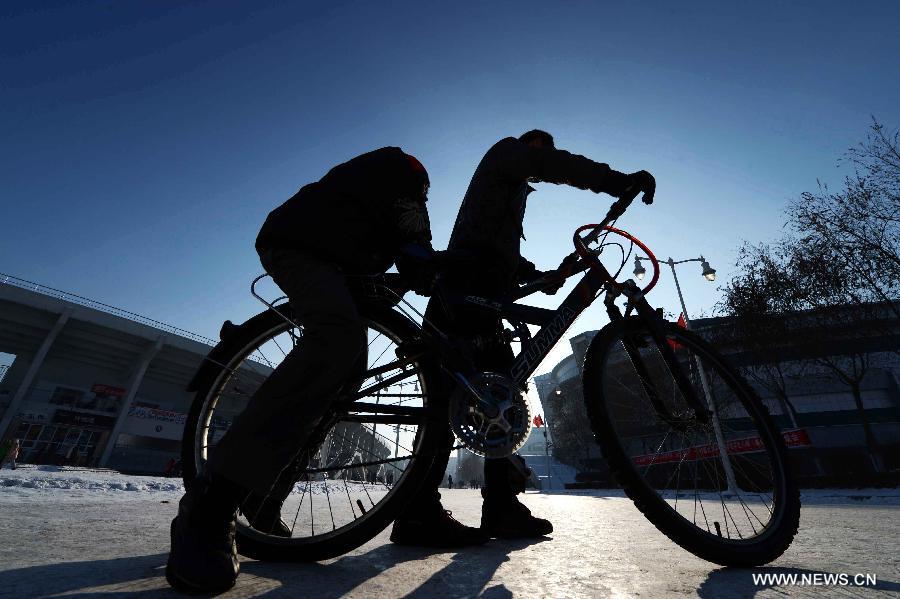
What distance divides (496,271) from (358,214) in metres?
1.09

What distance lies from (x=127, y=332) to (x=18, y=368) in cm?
1072

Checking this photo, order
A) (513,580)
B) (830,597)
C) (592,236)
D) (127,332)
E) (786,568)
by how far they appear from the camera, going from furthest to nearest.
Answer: (127,332)
(592,236)
(786,568)
(513,580)
(830,597)

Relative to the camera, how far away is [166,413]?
125ft

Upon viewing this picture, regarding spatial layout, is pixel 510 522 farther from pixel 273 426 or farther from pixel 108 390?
pixel 108 390

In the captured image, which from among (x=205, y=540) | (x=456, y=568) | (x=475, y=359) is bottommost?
(x=456, y=568)

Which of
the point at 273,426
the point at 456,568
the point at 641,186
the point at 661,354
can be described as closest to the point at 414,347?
the point at 273,426

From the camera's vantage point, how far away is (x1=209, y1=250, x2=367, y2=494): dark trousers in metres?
1.35

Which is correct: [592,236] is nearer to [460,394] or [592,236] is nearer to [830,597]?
[460,394]

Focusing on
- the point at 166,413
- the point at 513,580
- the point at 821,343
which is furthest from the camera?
the point at 166,413

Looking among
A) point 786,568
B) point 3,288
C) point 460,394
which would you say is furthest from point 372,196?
point 3,288

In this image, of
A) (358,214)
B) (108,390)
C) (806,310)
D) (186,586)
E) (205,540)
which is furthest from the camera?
(108,390)

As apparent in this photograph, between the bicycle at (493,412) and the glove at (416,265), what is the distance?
74 mm

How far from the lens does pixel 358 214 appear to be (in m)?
1.77

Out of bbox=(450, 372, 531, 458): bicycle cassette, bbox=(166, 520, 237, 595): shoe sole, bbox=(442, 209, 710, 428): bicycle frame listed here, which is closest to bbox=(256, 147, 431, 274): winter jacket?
bbox=(442, 209, 710, 428): bicycle frame
